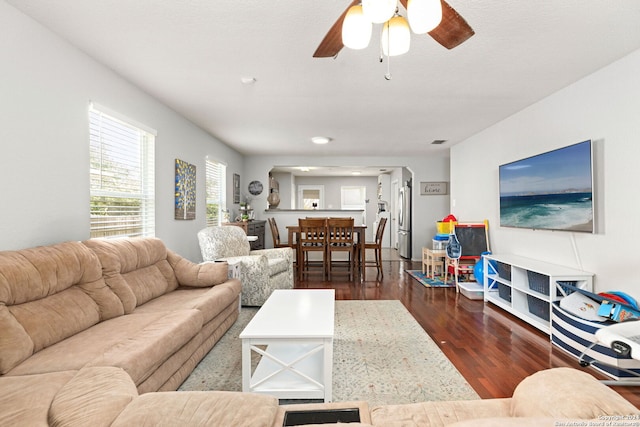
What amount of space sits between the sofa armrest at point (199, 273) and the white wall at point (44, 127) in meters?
0.82

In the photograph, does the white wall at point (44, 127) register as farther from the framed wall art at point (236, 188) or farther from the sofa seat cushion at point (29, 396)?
the framed wall art at point (236, 188)

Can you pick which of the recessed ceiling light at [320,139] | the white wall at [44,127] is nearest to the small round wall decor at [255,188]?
the recessed ceiling light at [320,139]

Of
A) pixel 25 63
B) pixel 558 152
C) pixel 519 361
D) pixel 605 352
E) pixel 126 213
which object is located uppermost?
pixel 25 63

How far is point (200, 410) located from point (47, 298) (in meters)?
1.58

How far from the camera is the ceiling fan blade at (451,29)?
1524 mm

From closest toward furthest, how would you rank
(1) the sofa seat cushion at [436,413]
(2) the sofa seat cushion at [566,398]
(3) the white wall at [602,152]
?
(2) the sofa seat cushion at [566,398] → (1) the sofa seat cushion at [436,413] → (3) the white wall at [602,152]

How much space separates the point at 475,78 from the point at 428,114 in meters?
1.22

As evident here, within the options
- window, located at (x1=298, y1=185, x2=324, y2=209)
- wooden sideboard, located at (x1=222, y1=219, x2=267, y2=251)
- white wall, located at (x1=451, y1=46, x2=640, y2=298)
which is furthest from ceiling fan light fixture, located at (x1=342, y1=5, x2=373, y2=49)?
window, located at (x1=298, y1=185, x2=324, y2=209)

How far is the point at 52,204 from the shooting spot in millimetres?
2404

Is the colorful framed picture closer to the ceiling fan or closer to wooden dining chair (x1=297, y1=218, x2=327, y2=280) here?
wooden dining chair (x1=297, y1=218, x2=327, y2=280)

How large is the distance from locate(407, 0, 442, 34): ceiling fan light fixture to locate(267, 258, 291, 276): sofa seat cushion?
331 cm

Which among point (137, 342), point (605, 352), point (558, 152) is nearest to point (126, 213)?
point (137, 342)

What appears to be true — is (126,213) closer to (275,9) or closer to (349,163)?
(275,9)

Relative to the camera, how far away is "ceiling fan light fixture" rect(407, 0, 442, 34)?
1.35 metres
